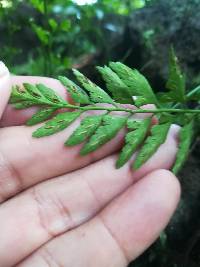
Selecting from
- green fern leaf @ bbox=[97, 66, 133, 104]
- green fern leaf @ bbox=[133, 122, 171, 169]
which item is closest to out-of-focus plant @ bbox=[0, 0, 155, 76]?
green fern leaf @ bbox=[97, 66, 133, 104]

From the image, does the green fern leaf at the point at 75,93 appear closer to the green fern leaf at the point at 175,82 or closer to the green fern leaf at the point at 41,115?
the green fern leaf at the point at 41,115

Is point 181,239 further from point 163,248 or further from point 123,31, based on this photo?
point 123,31

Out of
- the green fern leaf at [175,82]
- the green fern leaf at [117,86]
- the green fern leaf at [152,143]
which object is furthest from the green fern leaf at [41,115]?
the green fern leaf at [175,82]

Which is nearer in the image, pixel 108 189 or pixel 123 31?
pixel 108 189

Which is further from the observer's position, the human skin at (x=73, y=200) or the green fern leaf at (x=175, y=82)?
the human skin at (x=73, y=200)

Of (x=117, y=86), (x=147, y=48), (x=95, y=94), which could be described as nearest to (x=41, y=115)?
(x=95, y=94)

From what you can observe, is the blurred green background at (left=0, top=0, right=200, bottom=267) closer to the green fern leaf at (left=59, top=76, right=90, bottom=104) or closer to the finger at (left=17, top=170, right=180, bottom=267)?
the finger at (left=17, top=170, right=180, bottom=267)

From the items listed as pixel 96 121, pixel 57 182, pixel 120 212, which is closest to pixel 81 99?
pixel 96 121
